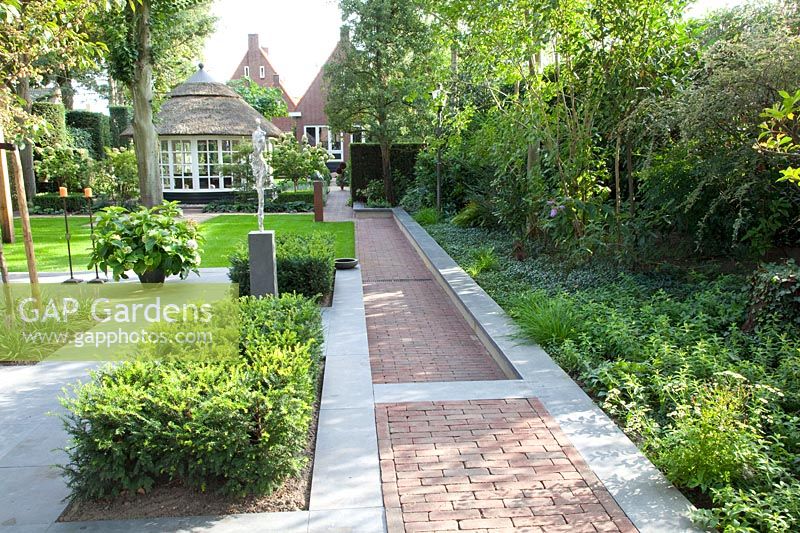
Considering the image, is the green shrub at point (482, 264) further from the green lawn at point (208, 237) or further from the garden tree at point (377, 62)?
the garden tree at point (377, 62)

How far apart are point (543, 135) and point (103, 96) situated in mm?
40807

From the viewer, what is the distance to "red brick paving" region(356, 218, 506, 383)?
6.12 metres

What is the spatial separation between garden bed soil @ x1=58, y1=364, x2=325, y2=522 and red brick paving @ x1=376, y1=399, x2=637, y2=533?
585 millimetres

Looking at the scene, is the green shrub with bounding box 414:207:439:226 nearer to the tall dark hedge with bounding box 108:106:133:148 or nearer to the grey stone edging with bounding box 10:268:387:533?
the grey stone edging with bounding box 10:268:387:533

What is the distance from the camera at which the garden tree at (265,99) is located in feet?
178

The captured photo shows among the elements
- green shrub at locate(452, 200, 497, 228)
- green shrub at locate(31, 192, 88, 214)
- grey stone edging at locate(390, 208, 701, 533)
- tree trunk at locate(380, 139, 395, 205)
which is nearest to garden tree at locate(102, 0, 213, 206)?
green shrub at locate(31, 192, 88, 214)

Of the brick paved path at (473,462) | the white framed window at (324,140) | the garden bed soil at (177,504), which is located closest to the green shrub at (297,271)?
the brick paved path at (473,462)

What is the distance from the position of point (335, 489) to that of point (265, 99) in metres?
54.3

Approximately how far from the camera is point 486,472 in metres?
3.96

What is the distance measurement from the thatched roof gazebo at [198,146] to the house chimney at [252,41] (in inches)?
1509

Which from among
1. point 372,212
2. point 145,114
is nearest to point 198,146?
point 372,212

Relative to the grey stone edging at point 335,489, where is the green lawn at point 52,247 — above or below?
above

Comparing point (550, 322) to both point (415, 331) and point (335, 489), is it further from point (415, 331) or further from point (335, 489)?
point (335, 489)

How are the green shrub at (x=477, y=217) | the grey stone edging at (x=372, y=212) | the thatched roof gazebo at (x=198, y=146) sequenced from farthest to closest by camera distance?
the thatched roof gazebo at (x=198, y=146)
the grey stone edging at (x=372, y=212)
the green shrub at (x=477, y=217)
